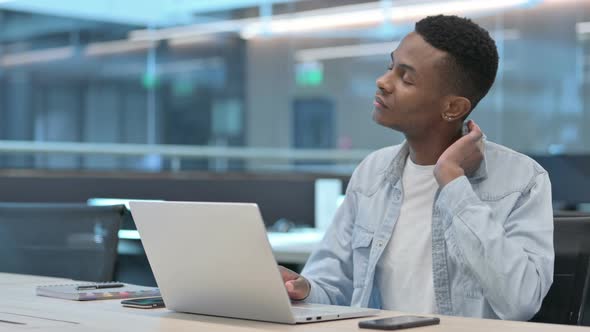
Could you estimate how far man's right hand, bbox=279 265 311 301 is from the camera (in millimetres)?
1728

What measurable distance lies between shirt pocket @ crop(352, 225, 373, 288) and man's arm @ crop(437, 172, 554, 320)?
204 millimetres

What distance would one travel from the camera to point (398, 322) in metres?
1.36

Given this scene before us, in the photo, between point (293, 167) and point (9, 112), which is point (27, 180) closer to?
point (9, 112)

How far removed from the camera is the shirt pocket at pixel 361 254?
6.30 feet

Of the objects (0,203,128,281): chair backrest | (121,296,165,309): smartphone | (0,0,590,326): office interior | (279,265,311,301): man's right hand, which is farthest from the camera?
(0,0,590,326): office interior

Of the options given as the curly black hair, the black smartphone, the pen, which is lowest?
the pen

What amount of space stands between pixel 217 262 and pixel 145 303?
25 centimetres

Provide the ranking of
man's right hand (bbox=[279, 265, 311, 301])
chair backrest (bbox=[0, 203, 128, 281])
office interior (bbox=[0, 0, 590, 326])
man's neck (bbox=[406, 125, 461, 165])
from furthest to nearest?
1. office interior (bbox=[0, 0, 590, 326])
2. chair backrest (bbox=[0, 203, 128, 281])
3. man's neck (bbox=[406, 125, 461, 165])
4. man's right hand (bbox=[279, 265, 311, 301])

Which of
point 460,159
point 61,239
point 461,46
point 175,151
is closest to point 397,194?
point 460,159

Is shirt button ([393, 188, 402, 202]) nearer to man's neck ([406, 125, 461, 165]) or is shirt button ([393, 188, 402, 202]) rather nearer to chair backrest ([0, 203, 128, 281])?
man's neck ([406, 125, 461, 165])

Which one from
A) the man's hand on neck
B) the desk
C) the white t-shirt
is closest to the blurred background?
the white t-shirt

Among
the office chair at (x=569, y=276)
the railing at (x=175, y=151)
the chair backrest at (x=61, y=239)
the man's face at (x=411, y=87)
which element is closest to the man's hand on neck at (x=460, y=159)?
the man's face at (x=411, y=87)

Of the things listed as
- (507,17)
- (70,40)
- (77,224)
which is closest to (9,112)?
(70,40)

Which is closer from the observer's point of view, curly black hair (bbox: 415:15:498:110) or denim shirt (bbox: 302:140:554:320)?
denim shirt (bbox: 302:140:554:320)
